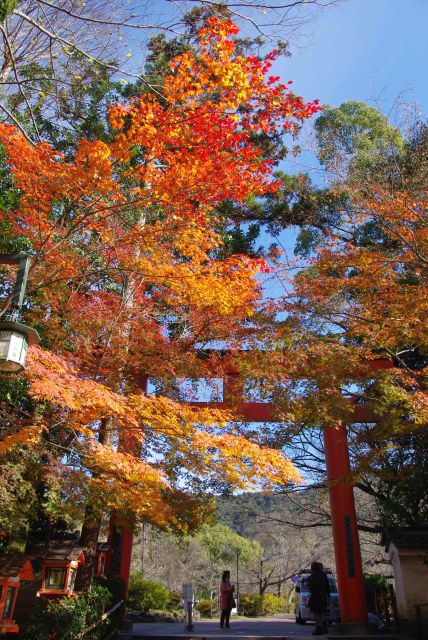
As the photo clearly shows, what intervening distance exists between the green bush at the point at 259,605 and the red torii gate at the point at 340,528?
1500cm

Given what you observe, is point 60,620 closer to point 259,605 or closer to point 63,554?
point 63,554

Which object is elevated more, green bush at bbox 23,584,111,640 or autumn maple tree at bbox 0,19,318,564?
autumn maple tree at bbox 0,19,318,564

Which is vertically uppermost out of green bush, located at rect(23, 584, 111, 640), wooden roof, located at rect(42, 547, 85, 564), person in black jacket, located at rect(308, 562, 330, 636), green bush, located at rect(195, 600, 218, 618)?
wooden roof, located at rect(42, 547, 85, 564)

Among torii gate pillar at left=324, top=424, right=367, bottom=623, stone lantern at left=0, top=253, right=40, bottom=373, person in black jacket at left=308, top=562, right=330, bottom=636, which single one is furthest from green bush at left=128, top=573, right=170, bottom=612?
stone lantern at left=0, top=253, right=40, bottom=373

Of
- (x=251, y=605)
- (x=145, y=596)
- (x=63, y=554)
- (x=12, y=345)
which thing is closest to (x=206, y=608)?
(x=251, y=605)

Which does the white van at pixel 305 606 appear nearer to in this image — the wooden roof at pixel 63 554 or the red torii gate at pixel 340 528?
the red torii gate at pixel 340 528

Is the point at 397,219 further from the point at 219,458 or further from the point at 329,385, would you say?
the point at 219,458

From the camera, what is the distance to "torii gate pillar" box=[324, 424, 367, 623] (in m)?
11.7

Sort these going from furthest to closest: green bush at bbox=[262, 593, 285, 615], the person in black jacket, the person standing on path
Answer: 1. green bush at bbox=[262, 593, 285, 615]
2. the person standing on path
3. the person in black jacket

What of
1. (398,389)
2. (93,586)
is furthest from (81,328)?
(398,389)

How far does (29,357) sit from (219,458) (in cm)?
321

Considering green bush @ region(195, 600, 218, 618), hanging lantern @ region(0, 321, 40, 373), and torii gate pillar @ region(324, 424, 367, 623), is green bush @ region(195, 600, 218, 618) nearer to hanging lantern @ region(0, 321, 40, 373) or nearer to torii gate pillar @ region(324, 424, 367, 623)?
torii gate pillar @ region(324, 424, 367, 623)

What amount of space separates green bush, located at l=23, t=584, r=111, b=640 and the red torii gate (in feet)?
9.92

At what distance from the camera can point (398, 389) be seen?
8906 millimetres
